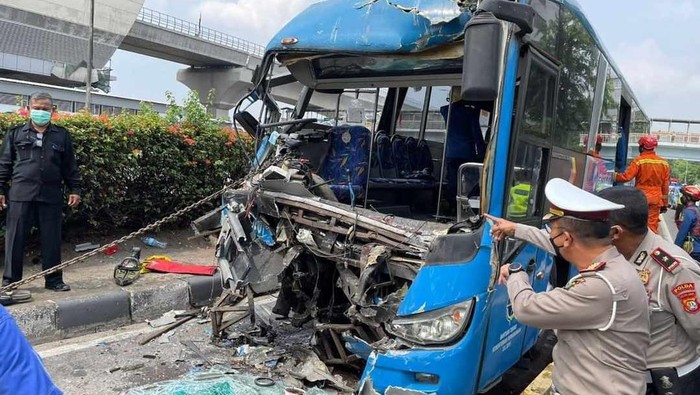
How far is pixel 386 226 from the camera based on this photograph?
351 centimetres

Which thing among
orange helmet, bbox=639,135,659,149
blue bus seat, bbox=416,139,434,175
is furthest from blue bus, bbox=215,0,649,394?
orange helmet, bbox=639,135,659,149

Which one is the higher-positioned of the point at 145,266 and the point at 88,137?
the point at 88,137

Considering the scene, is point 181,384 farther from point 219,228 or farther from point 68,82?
point 68,82

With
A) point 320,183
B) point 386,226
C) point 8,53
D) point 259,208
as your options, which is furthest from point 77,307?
point 8,53

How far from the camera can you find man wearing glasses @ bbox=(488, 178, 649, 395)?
201 cm

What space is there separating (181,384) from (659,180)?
7.10 meters

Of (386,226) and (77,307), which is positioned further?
(77,307)

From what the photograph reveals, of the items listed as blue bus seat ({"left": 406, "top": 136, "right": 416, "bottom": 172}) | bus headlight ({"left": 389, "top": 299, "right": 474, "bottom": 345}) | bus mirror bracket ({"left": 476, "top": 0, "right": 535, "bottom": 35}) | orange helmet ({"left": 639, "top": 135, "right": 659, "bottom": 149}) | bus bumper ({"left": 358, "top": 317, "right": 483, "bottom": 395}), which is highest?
bus mirror bracket ({"left": 476, "top": 0, "right": 535, "bottom": 35})

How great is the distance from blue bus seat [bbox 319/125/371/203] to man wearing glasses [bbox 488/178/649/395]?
2.85 meters

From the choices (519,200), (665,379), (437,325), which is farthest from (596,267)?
(519,200)

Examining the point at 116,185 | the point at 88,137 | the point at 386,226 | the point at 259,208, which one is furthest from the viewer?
the point at 116,185

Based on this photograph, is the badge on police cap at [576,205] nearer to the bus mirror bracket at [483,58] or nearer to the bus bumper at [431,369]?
the bus mirror bracket at [483,58]

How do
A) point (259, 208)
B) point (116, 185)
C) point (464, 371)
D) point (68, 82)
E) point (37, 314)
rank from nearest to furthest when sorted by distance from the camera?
1. point (464, 371)
2. point (259, 208)
3. point (37, 314)
4. point (116, 185)
5. point (68, 82)

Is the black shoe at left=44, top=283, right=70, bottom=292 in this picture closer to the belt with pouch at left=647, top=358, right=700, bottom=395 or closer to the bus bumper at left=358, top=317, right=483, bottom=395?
the bus bumper at left=358, top=317, right=483, bottom=395
